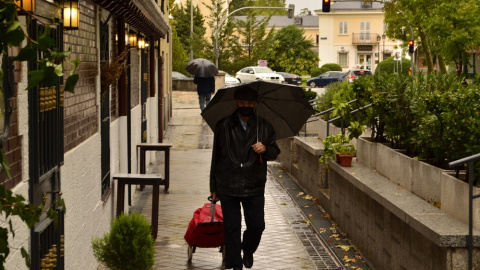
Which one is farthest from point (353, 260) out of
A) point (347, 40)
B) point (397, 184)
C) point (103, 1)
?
point (347, 40)

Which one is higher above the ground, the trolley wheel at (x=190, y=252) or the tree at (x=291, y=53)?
the tree at (x=291, y=53)

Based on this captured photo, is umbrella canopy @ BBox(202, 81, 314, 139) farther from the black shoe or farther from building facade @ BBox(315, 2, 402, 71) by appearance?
building facade @ BBox(315, 2, 402, 71)

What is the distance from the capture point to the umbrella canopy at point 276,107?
877 cm

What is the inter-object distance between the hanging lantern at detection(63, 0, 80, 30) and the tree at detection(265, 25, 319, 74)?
77.7 meters

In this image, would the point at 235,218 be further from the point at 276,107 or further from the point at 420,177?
the point at 420,177

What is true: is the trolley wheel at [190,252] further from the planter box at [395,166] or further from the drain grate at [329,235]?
the planter box at [395,166]

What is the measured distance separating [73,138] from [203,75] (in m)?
19.7

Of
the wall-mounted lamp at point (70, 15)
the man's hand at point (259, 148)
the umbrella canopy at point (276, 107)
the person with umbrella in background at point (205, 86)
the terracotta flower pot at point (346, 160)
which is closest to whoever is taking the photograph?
the wall-mounted lamp at point (70, 15)

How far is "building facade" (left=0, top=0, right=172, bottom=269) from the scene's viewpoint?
4.90 metres

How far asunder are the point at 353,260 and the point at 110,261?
3217mm

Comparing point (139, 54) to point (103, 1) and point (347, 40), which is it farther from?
point (347, 40)

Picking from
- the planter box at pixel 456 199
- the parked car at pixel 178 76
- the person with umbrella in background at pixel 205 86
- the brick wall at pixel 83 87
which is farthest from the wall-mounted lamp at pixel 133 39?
the parked car at pixel 178 76

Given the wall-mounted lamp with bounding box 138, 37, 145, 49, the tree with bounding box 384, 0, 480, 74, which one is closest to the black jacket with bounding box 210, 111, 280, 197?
the wall-mounted lamp with bounding box 138, 37, 145, 49

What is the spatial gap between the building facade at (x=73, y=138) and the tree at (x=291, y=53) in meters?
71.7
